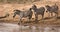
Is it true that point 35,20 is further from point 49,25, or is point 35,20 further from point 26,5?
point 26,5

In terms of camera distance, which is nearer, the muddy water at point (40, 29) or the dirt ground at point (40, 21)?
the muddy water at point (40, 29)

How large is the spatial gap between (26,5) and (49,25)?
4.77 m

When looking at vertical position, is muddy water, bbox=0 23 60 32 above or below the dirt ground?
below

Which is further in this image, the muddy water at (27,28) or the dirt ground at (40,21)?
the dirt ground at (40,21)

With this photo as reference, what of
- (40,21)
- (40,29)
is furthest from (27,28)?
(40,21)

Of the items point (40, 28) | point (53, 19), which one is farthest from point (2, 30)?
point (53, 19)

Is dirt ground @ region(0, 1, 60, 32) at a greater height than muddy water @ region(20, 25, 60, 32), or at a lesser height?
greater

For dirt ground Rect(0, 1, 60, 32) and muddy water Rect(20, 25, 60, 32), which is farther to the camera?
dirt ground Rect(0, 1, 60, 32)

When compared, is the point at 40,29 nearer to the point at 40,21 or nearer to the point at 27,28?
the point at 27,28

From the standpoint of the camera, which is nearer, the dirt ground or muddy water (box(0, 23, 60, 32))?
muddy water (box(0, 23, 60, 32))

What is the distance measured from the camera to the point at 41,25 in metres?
17.9

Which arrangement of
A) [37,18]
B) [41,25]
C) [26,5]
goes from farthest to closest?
[26,5] → [37,18] → [41,25]

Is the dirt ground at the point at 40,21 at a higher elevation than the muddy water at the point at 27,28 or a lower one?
higher

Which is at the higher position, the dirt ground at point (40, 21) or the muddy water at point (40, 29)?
the dirt ground at point (40, 21)
